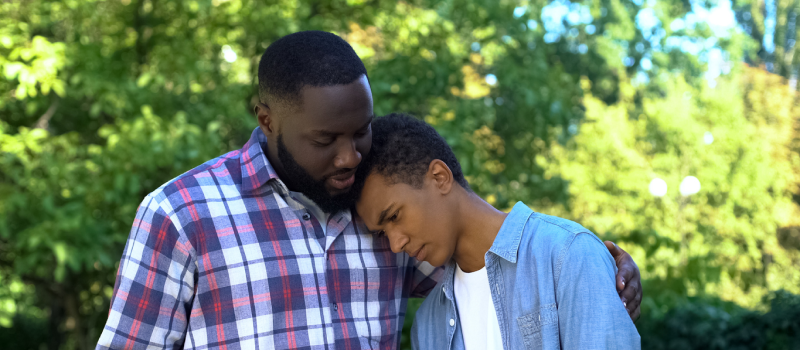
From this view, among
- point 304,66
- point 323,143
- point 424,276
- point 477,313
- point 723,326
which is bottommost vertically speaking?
point 723,326

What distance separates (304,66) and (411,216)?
540 mm

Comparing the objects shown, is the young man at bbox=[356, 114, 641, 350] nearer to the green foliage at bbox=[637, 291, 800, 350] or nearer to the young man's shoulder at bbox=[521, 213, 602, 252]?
the young man's shoulder at bbox=[521, 213, 602, 252]

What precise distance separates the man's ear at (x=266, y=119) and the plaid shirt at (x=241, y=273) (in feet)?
0.22

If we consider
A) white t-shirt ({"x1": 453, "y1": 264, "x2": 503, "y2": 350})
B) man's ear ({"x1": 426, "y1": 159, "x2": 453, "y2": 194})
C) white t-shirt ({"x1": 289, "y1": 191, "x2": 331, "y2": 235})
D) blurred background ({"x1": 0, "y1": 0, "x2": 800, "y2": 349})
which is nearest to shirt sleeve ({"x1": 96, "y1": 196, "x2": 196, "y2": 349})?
white t-shirt ({"x1": 289, "y1": 191, "x2": 331, "y2": 235})

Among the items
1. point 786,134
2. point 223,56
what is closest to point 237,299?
point 223,56

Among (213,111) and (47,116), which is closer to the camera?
(213,111)

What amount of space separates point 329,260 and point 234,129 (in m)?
3.11

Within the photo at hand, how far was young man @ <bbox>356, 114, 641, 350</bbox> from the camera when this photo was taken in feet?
5.62

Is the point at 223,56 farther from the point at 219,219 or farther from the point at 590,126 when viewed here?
the point at 590,126

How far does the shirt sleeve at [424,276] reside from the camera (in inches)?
91.1

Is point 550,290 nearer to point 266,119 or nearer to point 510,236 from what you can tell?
point 510,236

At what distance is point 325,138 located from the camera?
1782 millimetres

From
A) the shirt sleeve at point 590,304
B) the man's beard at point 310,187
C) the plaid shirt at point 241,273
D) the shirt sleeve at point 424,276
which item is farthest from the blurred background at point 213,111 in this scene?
the shirt sleeve at point 590,304

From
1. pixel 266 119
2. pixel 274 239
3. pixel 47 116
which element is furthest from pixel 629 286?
pixel 47 116
